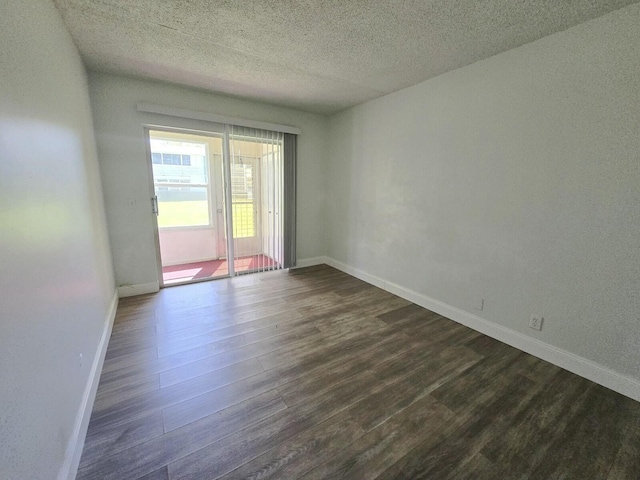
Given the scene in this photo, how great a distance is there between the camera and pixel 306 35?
6.43ft

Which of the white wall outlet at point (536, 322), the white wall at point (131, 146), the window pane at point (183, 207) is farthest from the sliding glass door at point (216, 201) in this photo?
the white wall outlet at point (536, 322)

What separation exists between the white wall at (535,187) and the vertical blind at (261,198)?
1.56 metres

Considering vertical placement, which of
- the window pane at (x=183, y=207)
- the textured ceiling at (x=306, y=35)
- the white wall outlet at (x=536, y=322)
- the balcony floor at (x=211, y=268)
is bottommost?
the balcony floor at (x=211, y=268)

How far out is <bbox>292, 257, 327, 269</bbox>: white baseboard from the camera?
4414 mm

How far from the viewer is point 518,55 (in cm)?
206

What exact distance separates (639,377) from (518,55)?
244 centimetres

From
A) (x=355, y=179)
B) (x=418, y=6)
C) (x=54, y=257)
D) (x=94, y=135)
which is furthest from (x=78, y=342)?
(x=355, y=179)

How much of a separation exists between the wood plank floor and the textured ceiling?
2.45 metres

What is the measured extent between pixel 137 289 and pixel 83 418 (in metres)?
2.04

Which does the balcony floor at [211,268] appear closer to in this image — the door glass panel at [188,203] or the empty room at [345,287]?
the door glass panel at [188,203]

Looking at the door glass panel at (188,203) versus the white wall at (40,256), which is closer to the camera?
the white wall at (40,256)

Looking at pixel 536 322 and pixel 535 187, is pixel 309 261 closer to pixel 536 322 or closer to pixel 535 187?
pixel 536 322

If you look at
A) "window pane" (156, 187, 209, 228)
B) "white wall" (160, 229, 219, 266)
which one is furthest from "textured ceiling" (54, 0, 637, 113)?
"white wall" (160, 229, 219, 266)

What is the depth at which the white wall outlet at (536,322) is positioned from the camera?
82.5 inches
